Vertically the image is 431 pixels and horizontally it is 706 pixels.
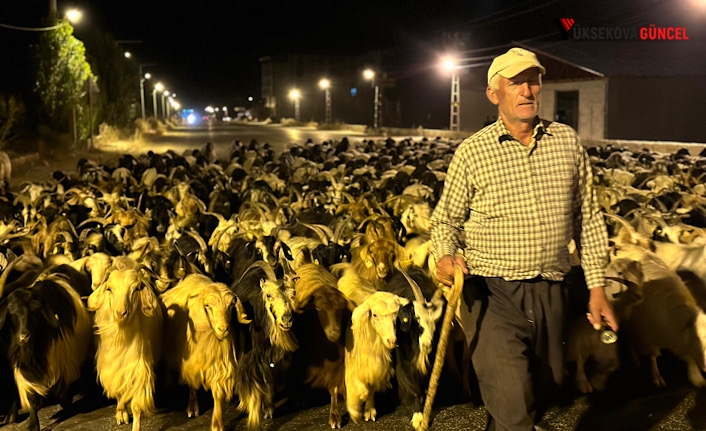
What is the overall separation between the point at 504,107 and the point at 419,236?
15.4ft

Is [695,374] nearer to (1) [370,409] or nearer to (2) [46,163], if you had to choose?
(1) [370,409]

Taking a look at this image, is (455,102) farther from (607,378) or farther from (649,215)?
(607,378)

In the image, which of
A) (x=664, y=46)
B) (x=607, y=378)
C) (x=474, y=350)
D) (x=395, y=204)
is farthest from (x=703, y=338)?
(x=664, y=46)

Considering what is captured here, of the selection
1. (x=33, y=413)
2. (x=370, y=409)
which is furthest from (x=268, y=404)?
(x=33, y=413)

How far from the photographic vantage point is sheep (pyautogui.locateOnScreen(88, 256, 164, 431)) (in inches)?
209

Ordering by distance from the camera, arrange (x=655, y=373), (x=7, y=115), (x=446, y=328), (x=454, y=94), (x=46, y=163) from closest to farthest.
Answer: (x=446, y=328) < (x=655, y=373) < (x=46, y=163) < (x=7, y=115) < (x=454, y=94)

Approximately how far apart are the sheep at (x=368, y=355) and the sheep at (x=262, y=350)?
0.43 m

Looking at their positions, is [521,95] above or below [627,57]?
below

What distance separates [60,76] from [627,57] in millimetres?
24487

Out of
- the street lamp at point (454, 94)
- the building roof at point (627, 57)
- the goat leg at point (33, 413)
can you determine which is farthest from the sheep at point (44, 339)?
the street lamp at point (454, 94)

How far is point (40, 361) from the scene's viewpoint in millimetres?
5551

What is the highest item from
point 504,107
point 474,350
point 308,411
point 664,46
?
point 664,46

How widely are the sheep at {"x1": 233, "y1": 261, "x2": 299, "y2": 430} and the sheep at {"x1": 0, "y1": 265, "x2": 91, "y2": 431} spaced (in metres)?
1.29

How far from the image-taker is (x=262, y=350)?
554 centimetres
